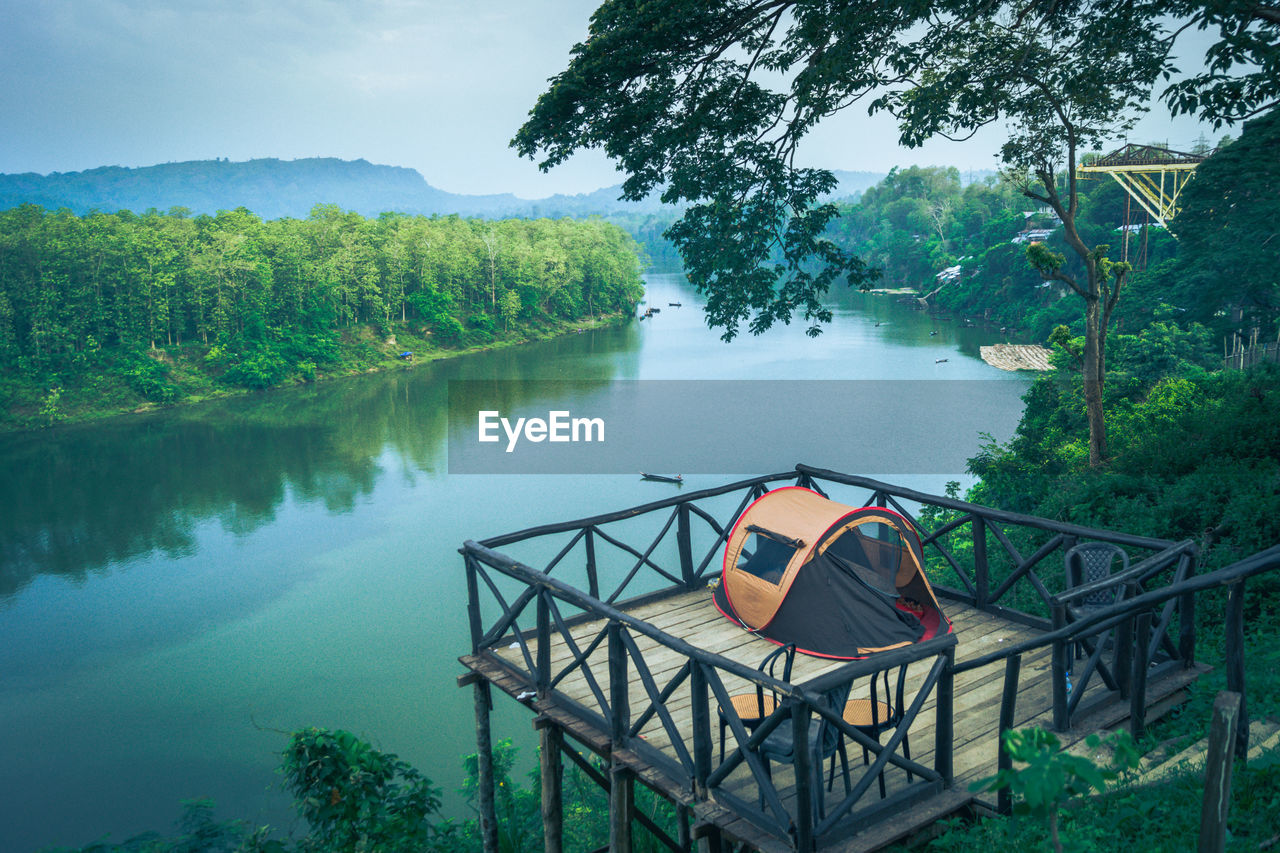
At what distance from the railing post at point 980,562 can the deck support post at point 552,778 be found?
3659 millimetres

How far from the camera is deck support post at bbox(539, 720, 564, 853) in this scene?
6.89 meters

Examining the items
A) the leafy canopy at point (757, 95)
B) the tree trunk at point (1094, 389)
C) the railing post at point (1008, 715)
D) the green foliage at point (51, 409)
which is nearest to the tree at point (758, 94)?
the leafy canopy at point (757, 95)

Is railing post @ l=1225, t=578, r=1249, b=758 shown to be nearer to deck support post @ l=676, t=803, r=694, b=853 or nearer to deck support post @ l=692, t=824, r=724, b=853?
deck support post @ l=692, t=824, r=724, b=853

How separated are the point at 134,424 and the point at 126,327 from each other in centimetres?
881

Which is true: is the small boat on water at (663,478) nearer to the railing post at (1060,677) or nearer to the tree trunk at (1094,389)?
the tree trunk at (1094,389)

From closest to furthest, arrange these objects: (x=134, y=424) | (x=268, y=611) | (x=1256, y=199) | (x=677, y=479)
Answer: (x=1256, y=199) < (x=268, y=611) < (x=677, y=479) < (x=134, y=424)

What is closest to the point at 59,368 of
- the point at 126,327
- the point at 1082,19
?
the point at 126,327

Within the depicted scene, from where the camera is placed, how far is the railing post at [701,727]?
16.3 ft

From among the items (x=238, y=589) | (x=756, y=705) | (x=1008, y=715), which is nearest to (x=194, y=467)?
(x=238, y=589)

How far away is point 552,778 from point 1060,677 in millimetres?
4079

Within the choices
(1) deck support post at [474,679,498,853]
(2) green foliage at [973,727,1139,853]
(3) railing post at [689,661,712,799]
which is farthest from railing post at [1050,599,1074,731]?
(1) deck support post at [474,679,498,853]

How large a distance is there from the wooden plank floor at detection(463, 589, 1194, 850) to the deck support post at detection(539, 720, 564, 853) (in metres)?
0.41

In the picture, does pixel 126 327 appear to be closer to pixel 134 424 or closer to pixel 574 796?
pixel 134 424

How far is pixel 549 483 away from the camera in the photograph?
3238cm
